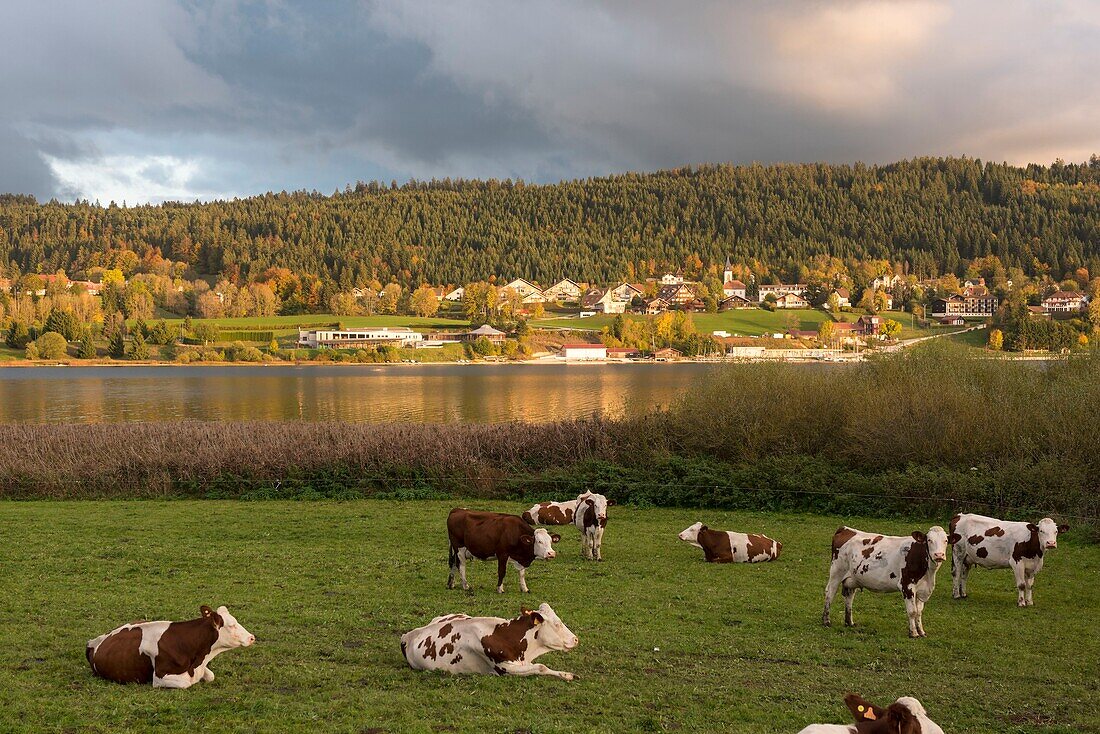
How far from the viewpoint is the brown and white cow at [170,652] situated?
6824 mm

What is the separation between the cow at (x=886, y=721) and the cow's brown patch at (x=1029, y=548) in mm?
7236

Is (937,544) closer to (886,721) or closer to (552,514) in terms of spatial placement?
(886,721)

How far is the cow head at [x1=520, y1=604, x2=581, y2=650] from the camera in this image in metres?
7.51

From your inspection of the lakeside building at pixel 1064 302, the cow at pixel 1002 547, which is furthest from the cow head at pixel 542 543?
the lakeside building at pixel 1064 302

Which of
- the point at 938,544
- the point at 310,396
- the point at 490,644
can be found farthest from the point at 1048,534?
the point at 310,396

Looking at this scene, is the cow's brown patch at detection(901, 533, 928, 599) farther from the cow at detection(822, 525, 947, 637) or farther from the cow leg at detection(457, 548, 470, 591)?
the cow leg at detection(457, 548, 470, 591)

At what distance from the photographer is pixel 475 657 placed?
7.37 m

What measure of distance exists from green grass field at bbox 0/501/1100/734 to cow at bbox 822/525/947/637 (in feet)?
1.40

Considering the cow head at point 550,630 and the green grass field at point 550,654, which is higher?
the cow head at point 550,630

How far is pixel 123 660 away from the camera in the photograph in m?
6.87

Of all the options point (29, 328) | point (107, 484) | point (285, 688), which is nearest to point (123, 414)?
point (107, 484)

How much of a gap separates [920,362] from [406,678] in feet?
63.2

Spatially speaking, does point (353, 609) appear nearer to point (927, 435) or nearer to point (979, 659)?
point (979, 659)

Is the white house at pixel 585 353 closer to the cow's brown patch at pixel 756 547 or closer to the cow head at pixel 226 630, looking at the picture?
the cow's brown patch at pixel 756 547
